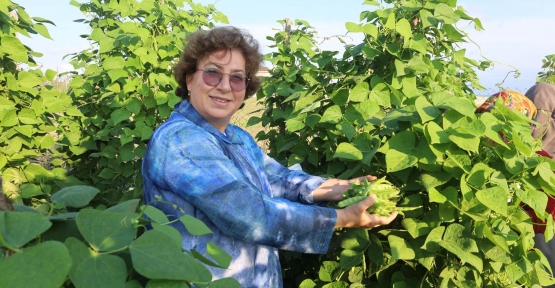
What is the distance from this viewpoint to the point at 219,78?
6.98 ft

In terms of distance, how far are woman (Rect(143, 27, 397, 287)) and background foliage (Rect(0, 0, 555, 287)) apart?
0.16 m

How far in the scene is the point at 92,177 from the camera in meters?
4.32

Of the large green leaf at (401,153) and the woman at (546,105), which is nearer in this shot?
the large green leaf at (401,153)

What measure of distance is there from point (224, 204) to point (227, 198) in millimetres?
21

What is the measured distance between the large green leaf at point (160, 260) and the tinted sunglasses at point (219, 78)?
1302 mm

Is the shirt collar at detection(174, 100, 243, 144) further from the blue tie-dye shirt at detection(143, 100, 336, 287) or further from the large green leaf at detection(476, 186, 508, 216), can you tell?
the large green leaf at detection(476, 186, 508, 216)

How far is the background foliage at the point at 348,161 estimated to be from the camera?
2.79 feet

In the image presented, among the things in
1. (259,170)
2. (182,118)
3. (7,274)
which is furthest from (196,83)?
(7,274)

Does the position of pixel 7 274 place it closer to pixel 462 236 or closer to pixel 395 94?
pixel 462 236

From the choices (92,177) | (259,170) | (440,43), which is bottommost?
(92,177)

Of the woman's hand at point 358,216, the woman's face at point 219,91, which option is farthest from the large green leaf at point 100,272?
the woman's face at point 219,91

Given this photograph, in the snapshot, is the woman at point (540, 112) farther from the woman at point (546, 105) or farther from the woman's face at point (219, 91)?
the woman's face at point (219, 91)

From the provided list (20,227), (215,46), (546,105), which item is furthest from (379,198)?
(546,105)

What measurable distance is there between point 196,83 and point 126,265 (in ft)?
4.43
